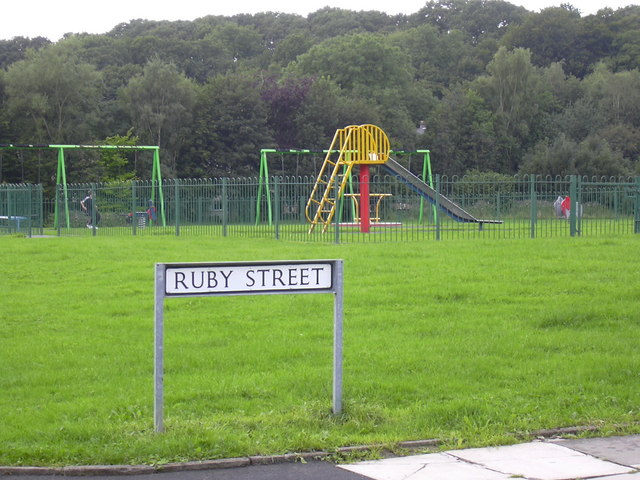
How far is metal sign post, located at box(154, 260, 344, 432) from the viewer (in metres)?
6.33

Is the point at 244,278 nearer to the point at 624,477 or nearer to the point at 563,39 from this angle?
the point at 624,477

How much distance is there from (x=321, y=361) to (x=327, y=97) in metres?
56.9

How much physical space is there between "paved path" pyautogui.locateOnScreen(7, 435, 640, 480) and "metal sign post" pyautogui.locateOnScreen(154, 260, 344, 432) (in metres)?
0.98

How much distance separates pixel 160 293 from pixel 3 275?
1065 centimetres

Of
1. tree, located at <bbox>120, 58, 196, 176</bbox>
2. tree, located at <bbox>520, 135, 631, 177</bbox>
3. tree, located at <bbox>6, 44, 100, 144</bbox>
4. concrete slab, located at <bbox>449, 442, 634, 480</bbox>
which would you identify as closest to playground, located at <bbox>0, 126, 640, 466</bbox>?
concrete slab, located at <bbox>449, 442, 634, 480</bbox>

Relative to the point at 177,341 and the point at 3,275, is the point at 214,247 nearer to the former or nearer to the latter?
the point at 3,275

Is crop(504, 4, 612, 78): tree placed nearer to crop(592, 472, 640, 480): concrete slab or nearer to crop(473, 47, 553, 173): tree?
crop(473, 47, 553, 173): tree

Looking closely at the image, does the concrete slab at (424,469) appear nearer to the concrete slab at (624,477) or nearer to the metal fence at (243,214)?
the concrete slab at (624,477)

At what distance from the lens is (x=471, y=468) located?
5723mm

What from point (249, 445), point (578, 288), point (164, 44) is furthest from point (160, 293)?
point (164, 44)

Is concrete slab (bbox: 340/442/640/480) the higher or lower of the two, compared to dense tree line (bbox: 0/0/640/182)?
lower

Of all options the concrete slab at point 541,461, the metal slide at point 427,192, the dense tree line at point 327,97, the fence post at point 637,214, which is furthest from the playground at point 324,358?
the dense tree line at point 327,97

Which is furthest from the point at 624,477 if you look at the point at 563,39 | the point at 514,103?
the point at 563,39

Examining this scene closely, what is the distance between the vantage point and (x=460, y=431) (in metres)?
6.61
